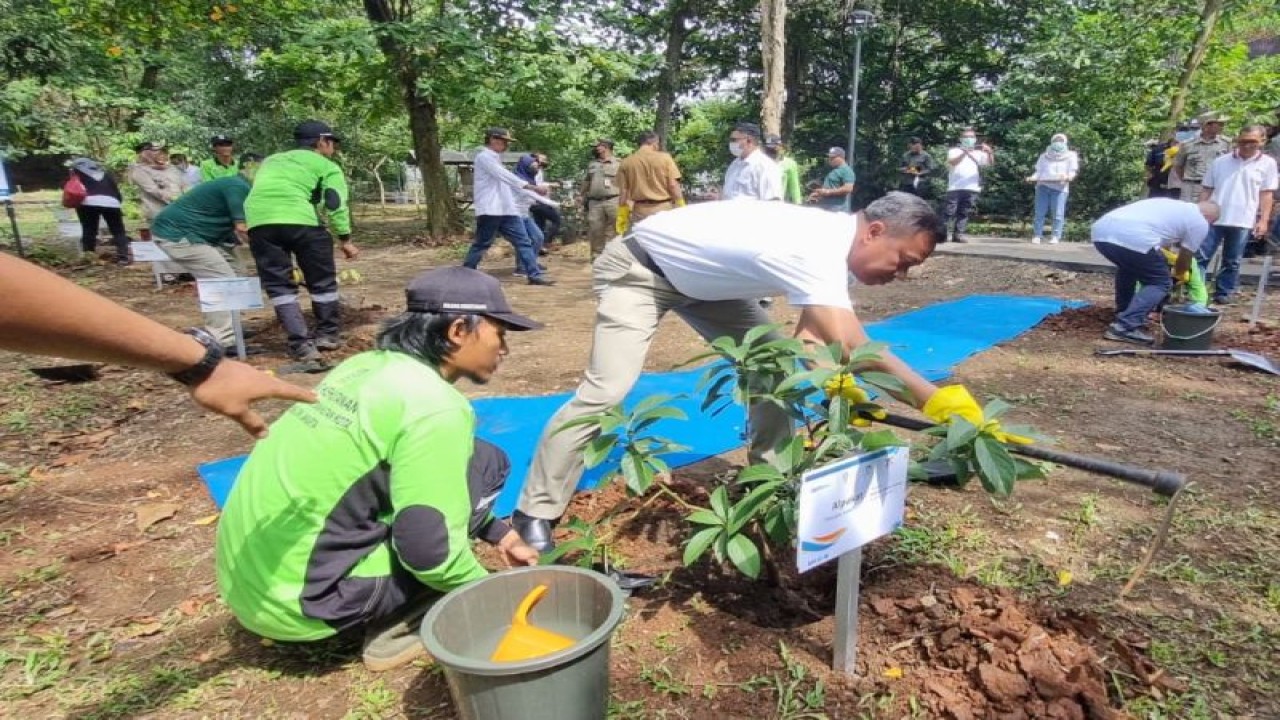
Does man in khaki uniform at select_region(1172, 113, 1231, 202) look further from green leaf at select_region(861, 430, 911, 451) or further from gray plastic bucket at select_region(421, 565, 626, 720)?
gray plastic bucket at select_region(421, 565, 626, 720)

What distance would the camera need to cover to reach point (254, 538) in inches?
64.1

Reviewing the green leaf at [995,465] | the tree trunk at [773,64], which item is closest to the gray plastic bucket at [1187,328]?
the green leaf at [995,465]

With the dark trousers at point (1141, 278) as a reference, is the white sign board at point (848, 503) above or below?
above

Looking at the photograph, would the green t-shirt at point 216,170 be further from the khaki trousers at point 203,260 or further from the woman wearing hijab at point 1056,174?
the woman wearing hijab at point 1056,174

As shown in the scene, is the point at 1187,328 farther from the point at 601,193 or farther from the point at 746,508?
the point at 601,193

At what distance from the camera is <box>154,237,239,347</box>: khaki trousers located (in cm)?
480

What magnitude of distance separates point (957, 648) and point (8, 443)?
4.46m

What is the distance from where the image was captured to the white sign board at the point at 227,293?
160 inches

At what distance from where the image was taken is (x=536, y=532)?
2.34m

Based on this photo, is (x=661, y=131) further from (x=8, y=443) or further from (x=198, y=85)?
(x=8, y=443)

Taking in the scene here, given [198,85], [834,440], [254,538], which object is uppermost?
[198,85]

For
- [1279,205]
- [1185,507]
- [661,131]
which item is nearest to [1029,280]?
[1279,205]

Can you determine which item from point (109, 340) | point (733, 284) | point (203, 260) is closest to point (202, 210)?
point (203, 260)

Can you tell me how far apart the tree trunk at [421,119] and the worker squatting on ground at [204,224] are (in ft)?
10.1
